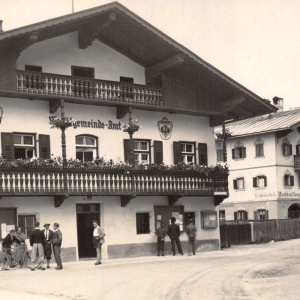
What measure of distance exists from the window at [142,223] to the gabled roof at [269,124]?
20.9 meters

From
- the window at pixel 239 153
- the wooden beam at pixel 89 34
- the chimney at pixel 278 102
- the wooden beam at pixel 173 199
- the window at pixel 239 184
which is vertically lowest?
the wooden beam at pixel 173 199

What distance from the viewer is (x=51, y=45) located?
27.1 meters

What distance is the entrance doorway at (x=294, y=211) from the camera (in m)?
48.6

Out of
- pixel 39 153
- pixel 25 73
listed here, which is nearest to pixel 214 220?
pixel 39 153

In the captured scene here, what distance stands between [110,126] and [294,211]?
81.1 feet

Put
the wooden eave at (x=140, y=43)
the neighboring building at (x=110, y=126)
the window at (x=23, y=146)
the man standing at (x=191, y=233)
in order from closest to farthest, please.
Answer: the neighboring building at (x=110, y=126) < the wooden eave at (x=140, y=43) < the window at (x=23, y=146) < the man standing at (x=191, y=233)

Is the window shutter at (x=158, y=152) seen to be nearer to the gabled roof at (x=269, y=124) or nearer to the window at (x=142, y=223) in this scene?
the window at (x=142, y=223)

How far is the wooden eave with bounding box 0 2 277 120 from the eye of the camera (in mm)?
25312

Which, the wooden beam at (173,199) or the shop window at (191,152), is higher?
the shop window at (191,152)

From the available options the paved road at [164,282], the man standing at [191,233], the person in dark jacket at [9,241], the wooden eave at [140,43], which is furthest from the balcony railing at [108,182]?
the paved road at [164,282]

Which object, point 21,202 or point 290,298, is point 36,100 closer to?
point 21,202

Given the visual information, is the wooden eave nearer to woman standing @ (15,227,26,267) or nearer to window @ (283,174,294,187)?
woman standing @ (15,227,26,267)

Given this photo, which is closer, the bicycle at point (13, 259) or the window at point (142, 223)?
the bicycle at point (13, 259)

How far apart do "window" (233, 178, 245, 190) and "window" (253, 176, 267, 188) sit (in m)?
1.56
